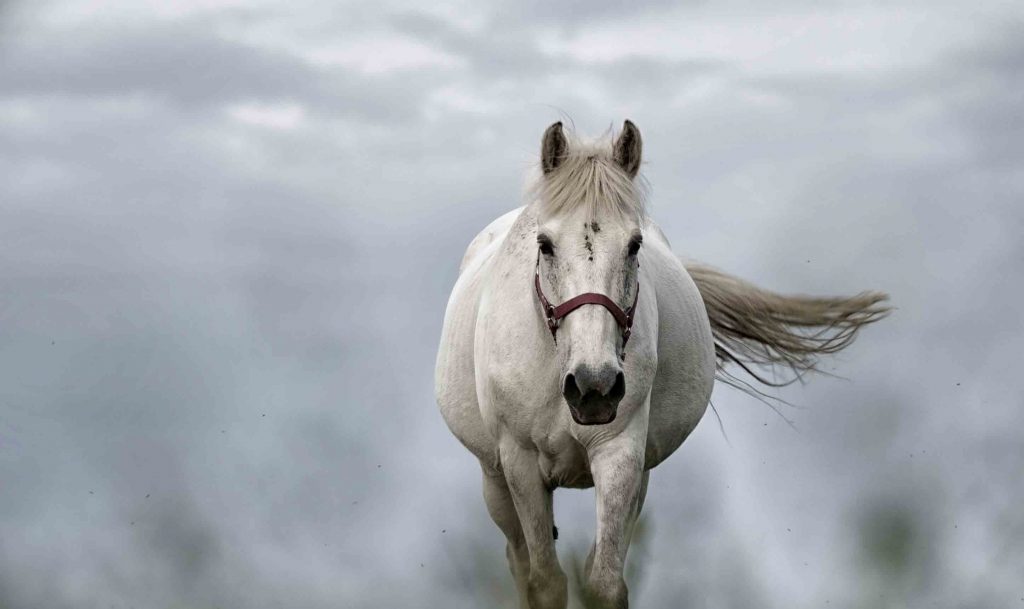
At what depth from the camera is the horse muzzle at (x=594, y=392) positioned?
7.29 m

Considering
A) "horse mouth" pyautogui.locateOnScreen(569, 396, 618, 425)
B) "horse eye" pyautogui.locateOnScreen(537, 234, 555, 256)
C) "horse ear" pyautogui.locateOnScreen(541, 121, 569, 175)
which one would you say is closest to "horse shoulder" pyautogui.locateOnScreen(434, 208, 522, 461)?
"horse ear" pyautogui.locateOnScreen(541, 121, 569, 175)

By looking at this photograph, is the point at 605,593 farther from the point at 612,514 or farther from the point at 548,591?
the point at 548,591

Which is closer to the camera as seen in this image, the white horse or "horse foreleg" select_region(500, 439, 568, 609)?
the white horse

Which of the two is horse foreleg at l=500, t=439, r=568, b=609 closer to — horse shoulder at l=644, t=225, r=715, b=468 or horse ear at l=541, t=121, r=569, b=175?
horse shoulder at l=644, t=225, r=715, b=468

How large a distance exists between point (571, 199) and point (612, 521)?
1.40 meters

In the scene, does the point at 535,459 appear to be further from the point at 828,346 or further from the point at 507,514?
the point at 828,346

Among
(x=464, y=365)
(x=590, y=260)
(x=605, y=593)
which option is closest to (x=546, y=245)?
(x=590, y=260)

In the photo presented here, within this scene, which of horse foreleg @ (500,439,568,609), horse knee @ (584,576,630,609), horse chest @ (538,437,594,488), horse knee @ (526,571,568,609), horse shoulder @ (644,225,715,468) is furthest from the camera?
horse shoulder @ (644,225,715,468)

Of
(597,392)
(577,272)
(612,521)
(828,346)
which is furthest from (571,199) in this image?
(828,346)

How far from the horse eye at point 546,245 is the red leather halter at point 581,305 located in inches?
7.3

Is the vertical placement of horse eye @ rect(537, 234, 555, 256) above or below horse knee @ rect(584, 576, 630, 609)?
above

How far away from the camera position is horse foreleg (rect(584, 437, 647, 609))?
25.7 ft

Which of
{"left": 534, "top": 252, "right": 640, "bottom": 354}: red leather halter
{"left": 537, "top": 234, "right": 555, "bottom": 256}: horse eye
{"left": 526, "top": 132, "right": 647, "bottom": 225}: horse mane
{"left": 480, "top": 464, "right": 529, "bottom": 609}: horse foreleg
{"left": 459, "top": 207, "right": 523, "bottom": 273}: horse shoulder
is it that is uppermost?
{"left": 526, "top": 132, "right": 647, "bottom": 225}: horse mane

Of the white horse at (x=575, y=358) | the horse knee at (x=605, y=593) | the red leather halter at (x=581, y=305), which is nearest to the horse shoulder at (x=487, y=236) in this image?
the white horse at (x=575, y=358)
